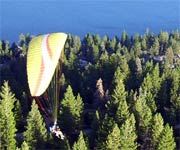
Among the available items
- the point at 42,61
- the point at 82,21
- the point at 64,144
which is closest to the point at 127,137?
the point at 64,144

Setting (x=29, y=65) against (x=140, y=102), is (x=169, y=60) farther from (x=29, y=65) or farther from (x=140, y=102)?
(x=29, y=65)

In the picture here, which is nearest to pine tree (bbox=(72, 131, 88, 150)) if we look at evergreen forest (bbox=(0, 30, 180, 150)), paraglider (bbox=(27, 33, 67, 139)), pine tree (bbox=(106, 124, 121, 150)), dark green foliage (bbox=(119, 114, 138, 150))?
evergreen forest (bbox=(0, 30, 180, 150))

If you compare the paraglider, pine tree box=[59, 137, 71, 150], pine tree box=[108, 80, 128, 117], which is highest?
the paraglider

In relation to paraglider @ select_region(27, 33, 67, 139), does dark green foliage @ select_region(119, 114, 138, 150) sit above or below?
below

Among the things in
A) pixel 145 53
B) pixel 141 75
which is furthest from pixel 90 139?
pixel 145 53

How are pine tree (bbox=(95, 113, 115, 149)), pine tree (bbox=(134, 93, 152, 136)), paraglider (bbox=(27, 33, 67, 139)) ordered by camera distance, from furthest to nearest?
pine tree (bbox=(134, 93, 152, 136)), pine tree (bbox=(95, 113, 115, 149)), paraglider (bbox=(27, 33, 67, 139))

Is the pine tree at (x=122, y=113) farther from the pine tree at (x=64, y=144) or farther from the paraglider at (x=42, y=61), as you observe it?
the paraglider at (x=42, y=61)

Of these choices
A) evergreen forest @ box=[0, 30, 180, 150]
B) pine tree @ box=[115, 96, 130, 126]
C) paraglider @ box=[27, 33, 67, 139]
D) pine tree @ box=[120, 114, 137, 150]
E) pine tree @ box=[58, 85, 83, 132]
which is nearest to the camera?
paraglider @ box=[27, 33, 67, 139]

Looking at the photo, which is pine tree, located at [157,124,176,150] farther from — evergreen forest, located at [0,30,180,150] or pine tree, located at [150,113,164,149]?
pine tree, located at [150,113,164,149]

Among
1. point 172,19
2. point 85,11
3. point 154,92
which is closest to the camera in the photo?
point 154,92
